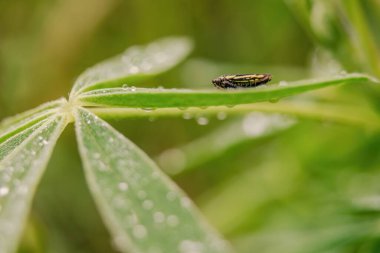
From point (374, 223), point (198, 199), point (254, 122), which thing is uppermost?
Answer: point (198, 199)

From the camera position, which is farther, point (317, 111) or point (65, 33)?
point (65, 33)

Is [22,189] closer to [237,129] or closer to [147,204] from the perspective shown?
[147,204]

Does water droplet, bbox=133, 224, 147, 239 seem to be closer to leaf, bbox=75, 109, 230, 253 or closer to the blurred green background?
leaf, bbox=75, 109, 230, 253

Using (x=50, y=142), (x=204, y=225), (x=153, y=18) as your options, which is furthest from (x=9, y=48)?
(x=204, y=225)

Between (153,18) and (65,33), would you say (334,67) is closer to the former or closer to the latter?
(153,18)

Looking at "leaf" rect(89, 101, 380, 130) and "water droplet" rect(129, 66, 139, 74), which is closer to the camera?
"leaf" rect(89, 101, 380, 130)

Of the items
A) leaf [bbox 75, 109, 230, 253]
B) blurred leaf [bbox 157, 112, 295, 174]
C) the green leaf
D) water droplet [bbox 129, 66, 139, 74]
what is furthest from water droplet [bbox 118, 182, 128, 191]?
blurred leaf [bbox 157, 112, 295, 174]

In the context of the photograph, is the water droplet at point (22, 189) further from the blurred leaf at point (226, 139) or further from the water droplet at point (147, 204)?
the blurred leaf at point (226, 139)
